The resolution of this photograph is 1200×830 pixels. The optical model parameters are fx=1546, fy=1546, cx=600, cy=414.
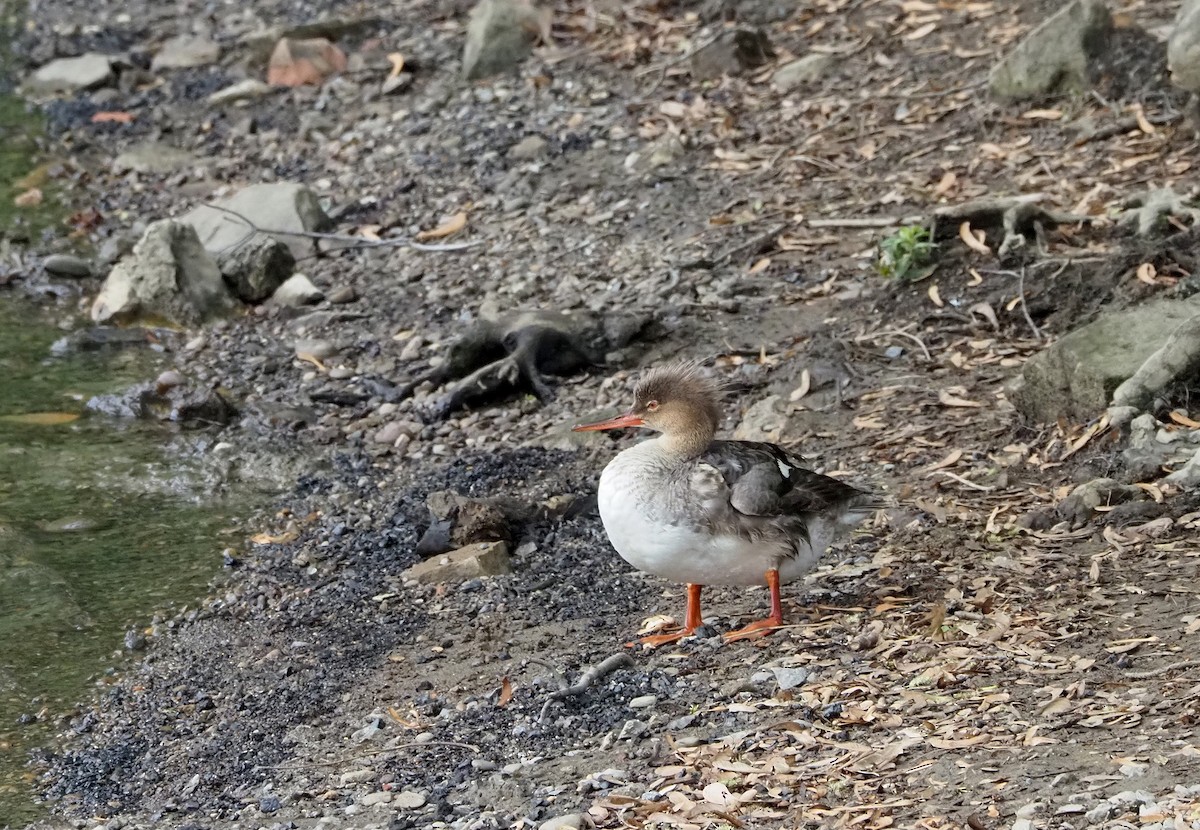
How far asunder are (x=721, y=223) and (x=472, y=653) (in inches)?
157

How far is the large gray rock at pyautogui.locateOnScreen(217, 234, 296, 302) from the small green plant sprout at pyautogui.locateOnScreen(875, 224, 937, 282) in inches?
151

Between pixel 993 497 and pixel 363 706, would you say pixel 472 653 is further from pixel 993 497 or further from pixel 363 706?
pixel 993 497

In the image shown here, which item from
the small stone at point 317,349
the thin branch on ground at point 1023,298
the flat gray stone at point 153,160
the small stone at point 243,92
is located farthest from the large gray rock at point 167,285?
the thin branch on ground at point 1023,298

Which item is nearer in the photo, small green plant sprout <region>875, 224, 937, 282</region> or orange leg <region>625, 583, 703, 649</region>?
orange leg <region>625, 583, 703, 649</region>

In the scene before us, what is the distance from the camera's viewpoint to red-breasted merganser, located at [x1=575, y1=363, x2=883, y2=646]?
5133 mm

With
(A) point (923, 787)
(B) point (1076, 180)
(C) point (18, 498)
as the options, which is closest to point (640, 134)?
(B) point (1076, 180)

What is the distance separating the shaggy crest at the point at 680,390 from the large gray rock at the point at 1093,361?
5.16 feet

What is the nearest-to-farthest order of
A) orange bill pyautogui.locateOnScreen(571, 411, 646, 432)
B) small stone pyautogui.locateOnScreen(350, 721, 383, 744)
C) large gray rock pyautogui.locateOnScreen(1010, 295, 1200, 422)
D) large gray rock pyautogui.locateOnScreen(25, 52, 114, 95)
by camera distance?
small stone pyautogui.locateOnScreen(350, 721, 383, 744), orange bill pyautogui.locateOnScreen(571, 411, 646, 432), large gray rock pyautogui.locateOnScreen(1010, 295, 1200, 422), large gray rock pyautogui.locateOnScreen(25, 52, 114, 95)

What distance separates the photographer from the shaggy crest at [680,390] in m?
5.56

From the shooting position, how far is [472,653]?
18.2ft

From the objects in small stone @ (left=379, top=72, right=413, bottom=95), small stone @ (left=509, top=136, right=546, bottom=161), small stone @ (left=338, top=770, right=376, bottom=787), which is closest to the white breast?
small stone @ (left=338, top=770, right=376, bottom=787)

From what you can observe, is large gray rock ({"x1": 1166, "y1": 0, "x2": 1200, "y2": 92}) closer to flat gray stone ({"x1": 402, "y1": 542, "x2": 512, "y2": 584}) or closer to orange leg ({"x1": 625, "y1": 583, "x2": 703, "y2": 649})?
orange leg ({"x1": 625, "y1": 583, "x2": 703, "y2": 649})

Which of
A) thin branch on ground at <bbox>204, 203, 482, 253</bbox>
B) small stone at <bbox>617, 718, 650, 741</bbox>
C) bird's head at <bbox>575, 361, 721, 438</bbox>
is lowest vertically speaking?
thin branch on ground at <bbox>204, 203, 482, 253</bbox>

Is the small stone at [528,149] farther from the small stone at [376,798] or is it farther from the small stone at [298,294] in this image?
the small stone at [376,798]
